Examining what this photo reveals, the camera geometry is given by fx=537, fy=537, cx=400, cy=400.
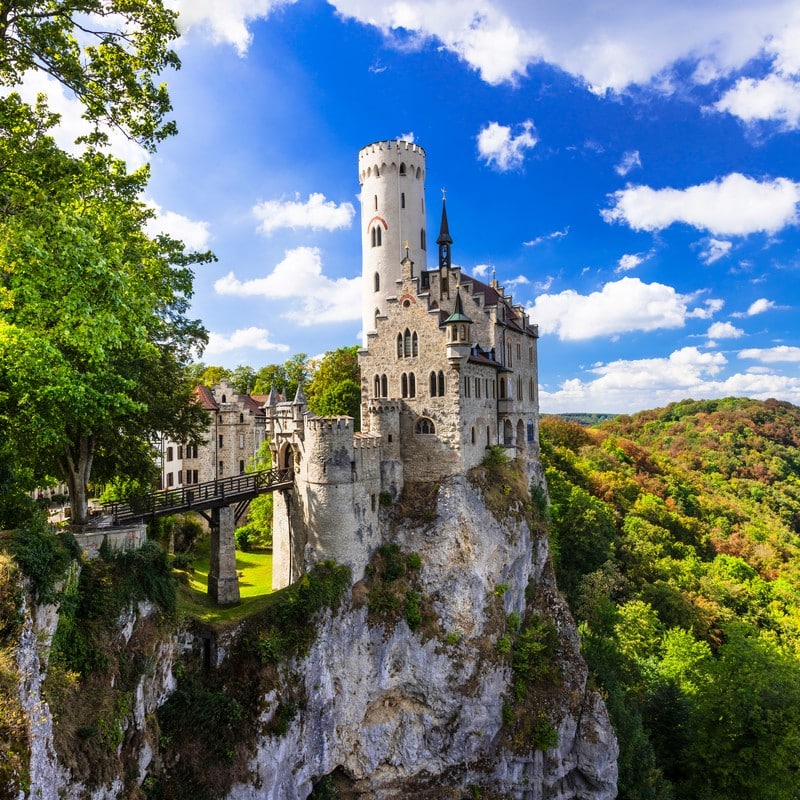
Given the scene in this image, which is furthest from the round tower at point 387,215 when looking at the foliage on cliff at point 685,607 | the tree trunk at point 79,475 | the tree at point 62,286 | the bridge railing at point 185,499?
the foliage on cliff at point 685,607

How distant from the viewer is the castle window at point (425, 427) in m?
33.2

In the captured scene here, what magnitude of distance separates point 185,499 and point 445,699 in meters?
18.2

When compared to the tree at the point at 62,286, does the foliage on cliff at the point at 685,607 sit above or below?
below

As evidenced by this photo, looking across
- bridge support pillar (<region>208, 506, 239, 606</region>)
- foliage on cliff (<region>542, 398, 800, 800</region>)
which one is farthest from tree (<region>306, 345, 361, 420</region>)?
foliage on cliff (<region>542, 398, 800, 800</region>)

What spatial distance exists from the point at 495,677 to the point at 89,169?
1238 inches

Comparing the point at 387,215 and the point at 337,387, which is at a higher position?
the point at 387,215

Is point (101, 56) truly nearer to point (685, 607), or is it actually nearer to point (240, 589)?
point (240, 589)

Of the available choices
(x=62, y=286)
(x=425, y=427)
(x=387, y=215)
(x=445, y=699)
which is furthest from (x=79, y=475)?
(x=387, y=215)

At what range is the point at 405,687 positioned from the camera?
30.2m

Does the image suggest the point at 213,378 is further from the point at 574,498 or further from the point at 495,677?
the point at 495,677

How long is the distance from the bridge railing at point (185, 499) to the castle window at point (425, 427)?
8674 millimetres

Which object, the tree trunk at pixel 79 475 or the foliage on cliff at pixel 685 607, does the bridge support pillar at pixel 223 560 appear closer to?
the tree trunk at pixel 79 475

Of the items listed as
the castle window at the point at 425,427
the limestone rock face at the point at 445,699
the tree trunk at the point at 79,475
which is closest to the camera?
the tree trunk at the point at 79,475

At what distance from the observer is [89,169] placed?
49.7 feet
